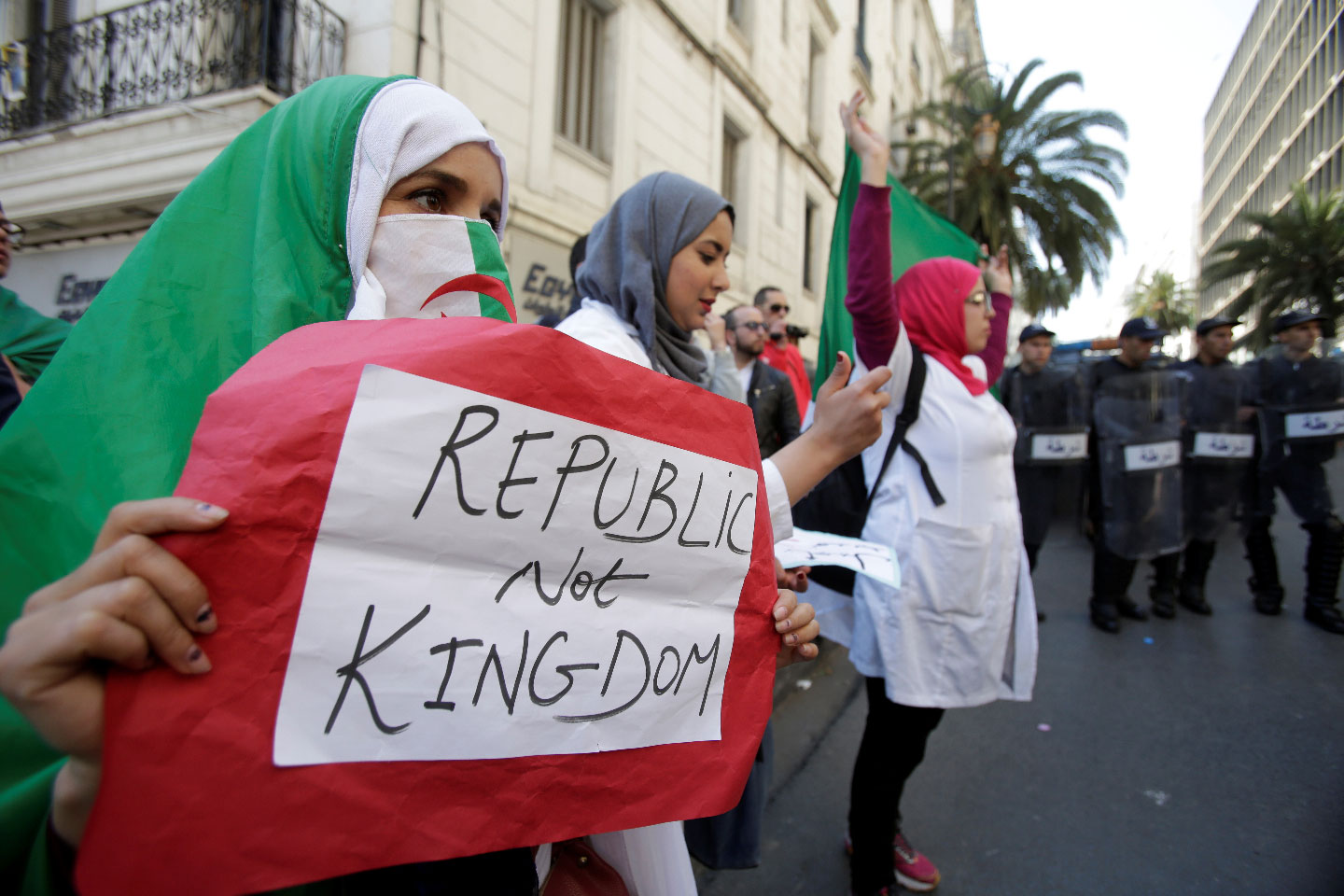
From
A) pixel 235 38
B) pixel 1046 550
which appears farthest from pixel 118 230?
pixel 1046 550

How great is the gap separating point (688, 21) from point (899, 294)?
941 centimetres

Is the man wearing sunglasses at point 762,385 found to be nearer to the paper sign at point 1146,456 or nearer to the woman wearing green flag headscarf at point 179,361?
the paper sign at point 1146,456

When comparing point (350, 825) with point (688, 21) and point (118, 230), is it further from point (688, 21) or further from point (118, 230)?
point (688, 21)

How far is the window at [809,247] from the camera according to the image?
16.3m

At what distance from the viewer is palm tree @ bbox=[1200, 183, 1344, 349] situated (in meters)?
18.9

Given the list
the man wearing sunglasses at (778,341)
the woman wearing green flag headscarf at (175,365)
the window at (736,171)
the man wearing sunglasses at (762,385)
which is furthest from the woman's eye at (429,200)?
the window at (736,171)

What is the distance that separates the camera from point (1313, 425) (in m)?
5.19

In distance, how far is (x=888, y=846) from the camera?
2141 millimetres

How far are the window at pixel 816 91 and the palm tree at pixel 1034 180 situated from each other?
2.88m

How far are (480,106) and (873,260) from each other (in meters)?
5.87

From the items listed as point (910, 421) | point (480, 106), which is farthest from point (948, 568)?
point (480, 106)

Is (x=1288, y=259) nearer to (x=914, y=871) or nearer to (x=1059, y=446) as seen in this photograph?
(x=1059, y=446)

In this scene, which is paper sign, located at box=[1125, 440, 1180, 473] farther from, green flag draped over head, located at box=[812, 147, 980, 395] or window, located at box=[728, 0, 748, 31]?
window, located at box=[728, 0, 748, 31]

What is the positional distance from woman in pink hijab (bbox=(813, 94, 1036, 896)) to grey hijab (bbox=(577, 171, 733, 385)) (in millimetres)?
648
